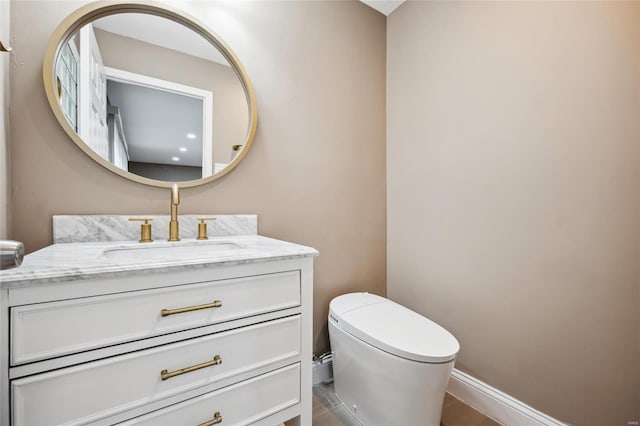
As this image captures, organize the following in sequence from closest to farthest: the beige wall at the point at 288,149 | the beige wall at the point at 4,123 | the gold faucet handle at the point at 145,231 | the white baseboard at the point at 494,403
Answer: the beige wall at the point at 4,123 < the beige wall at the point at 288,149 < the gold faucet handle at the point at 145,231 < the white baseboard at the point at 494,403

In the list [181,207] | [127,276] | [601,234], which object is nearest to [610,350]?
[601,234]

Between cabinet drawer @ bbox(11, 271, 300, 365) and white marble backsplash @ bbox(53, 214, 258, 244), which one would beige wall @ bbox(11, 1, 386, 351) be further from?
cabinet drawer @ bbox(11, 271, 300, 365)

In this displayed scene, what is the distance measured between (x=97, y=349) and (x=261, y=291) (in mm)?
418

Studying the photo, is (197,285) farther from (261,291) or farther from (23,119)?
(23,119)

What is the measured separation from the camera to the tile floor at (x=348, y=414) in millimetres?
1300

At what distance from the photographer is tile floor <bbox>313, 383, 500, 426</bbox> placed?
1.30 m

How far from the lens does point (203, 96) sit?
1.31m

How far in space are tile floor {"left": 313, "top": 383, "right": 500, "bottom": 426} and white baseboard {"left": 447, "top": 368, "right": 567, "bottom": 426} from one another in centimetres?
3

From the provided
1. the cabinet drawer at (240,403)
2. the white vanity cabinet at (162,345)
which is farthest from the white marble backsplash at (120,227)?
the cabinet drawer at (240,403)

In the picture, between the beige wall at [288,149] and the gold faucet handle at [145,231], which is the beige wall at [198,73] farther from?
the gold faucet handle at [145,231]

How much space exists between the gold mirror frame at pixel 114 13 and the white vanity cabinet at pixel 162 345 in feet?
2.10

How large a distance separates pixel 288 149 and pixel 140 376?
1.17 meters

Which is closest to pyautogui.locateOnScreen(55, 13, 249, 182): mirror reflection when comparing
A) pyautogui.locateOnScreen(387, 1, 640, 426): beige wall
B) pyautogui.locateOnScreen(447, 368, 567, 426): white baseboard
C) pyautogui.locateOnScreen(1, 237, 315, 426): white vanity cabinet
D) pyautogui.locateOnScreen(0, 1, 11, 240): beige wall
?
pyautogui.locateOnScreen(0, 1, 11, 240): beige wall

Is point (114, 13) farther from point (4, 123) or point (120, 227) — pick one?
point (120, 227)
